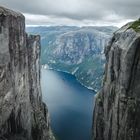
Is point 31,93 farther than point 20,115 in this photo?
Yes

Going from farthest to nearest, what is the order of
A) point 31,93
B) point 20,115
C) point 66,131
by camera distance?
point 66,131 < point 31,93 < point 20,115

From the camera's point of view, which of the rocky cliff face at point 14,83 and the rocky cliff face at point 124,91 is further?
the rocky cliff face at point 14,83

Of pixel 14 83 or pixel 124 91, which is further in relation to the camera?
pixel 14 83

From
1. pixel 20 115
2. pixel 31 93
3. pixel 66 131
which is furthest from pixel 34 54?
pixel 66 131

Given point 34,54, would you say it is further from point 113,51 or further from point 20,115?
point 113,51

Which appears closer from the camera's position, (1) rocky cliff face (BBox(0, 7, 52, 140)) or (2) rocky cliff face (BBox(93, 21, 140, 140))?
(2) rocky cliff face (BBox(93, 21, 140, 140))

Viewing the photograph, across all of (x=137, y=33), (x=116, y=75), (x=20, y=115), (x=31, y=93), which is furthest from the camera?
(x=31, y=93)

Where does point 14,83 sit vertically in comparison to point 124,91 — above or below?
below

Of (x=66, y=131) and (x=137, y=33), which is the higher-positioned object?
(x=137, y=33)
